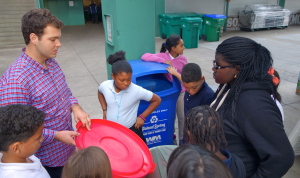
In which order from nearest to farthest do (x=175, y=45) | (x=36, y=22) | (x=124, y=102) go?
(x=36, y=22) < (x=124, y=102) < (x=175, y=45)

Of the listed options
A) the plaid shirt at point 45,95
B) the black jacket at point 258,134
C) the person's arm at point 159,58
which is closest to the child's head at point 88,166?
the plaid shirt at point 45,95

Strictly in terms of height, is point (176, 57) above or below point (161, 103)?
above

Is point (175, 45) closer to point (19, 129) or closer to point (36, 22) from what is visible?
point (36, 22)

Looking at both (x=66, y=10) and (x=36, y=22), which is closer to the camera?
(x=36, y=22)

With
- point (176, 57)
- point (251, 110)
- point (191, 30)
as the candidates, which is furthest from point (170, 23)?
point (251, 110)

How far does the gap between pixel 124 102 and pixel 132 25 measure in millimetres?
1575

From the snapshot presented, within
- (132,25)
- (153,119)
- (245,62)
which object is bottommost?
(153,119)

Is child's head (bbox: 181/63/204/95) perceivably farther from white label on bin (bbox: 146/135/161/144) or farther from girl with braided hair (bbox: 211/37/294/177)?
white label on bin (bbox: 146/135/161/144)

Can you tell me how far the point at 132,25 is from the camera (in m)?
3.51

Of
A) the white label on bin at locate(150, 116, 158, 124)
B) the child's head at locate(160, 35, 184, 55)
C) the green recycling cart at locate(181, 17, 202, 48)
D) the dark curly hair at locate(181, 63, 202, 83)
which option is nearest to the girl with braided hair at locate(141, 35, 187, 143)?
the child's head at locate(160, 35, 184, 55)

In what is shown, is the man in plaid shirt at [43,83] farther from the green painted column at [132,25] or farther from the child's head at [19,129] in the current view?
the green painted column at [132,25]

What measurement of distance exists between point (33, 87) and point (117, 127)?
0.65 meters

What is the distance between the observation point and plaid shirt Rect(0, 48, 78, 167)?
1.54 metres

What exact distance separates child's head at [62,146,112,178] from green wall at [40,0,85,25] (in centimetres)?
1828
